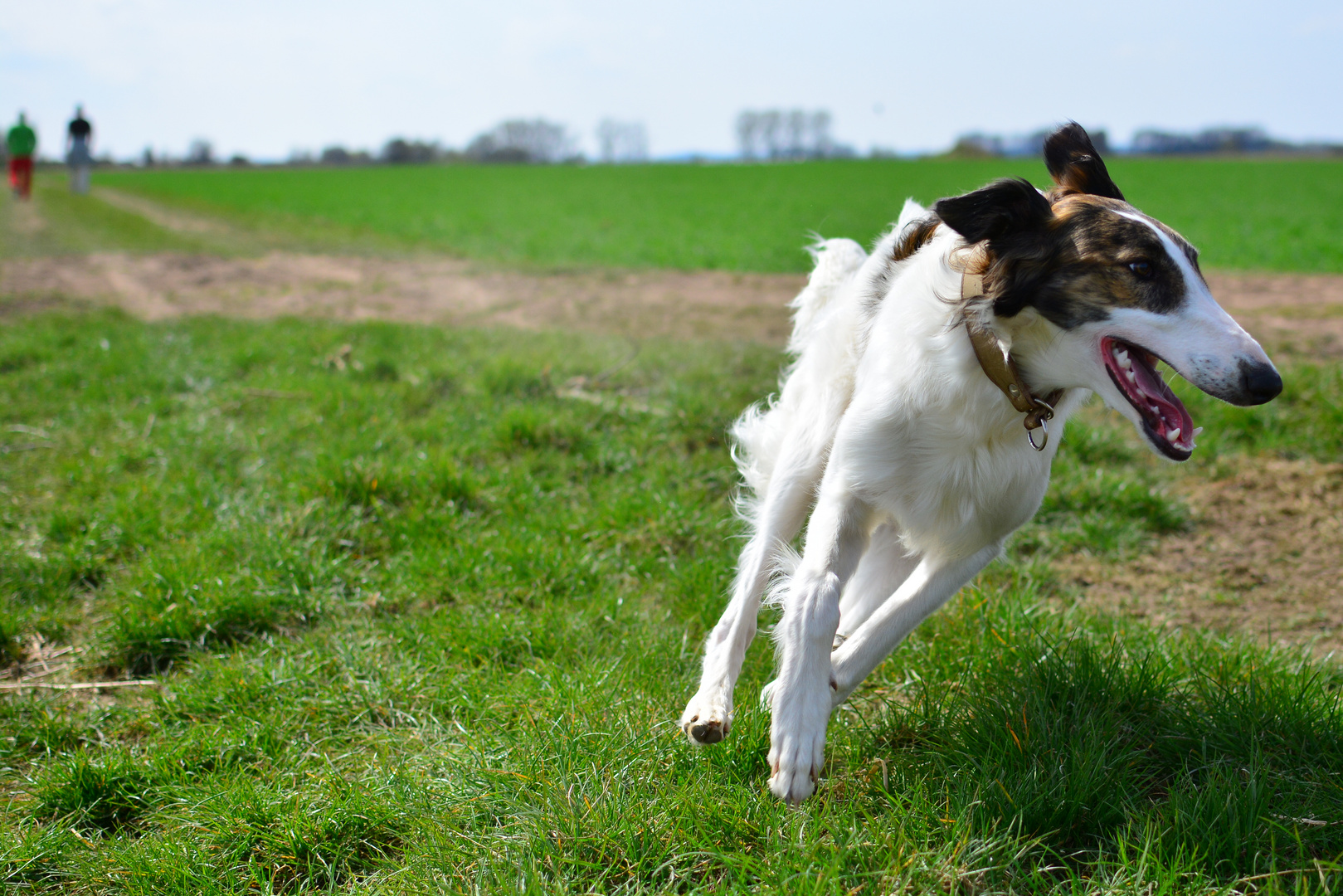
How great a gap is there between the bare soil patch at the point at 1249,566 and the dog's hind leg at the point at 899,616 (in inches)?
54.3

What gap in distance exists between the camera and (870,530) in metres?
2.91

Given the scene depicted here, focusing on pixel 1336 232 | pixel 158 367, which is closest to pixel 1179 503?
pixel 158 367

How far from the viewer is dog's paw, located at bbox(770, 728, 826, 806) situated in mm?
2289

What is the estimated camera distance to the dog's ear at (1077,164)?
271 cm

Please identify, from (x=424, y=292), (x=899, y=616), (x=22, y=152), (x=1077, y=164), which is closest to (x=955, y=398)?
(x=899, y=616)

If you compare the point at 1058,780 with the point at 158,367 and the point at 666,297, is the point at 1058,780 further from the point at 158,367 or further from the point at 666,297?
the point at 666,297

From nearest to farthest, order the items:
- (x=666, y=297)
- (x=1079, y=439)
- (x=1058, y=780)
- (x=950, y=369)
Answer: (x=1058, y=780) → (x=950, y=369) → (x=1079, y=439) → (x=666, y=297)

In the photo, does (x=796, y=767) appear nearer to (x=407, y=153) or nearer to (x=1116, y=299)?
(x=1116, y=299)

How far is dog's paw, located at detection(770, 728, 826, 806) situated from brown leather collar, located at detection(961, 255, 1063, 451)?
3.44ft

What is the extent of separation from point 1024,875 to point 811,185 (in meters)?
34.8

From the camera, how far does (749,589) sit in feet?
9.62

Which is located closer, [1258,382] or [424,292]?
[1258,382]

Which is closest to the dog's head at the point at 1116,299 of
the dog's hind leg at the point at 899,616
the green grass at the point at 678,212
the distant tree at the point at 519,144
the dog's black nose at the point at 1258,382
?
the dog's black nose at the point at 1258,382

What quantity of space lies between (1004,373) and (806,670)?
96 cm
